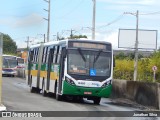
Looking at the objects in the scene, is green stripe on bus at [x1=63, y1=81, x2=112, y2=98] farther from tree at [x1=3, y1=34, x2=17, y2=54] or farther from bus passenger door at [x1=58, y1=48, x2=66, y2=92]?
tree at [x1=3, y1=34, x2=17, y2=54]

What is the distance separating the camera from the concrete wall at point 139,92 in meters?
24.3

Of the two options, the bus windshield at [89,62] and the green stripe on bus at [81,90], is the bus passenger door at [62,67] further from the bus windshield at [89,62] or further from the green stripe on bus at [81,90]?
the green stripe on bus at [81,90]

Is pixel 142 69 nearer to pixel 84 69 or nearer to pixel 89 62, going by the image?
pixel 89 62

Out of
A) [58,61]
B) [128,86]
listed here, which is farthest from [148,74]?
[58,61]

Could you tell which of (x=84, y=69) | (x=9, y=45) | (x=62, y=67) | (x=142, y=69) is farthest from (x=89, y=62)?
(x=9, y=45)

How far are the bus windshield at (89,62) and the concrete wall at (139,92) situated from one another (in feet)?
7.97

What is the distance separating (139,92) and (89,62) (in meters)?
4.17

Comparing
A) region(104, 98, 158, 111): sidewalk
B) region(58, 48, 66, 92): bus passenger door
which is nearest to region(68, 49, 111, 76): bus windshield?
region(58, 48, 66, 92): bus passenger door

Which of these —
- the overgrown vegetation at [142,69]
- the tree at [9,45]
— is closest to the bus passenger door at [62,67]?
the overgrown vegetation at [142,69]

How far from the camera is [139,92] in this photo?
1061 inches

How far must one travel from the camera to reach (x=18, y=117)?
618 inches

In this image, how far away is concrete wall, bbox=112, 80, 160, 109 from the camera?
24.3 meters

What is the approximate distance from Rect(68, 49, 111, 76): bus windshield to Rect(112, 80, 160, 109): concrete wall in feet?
7.97

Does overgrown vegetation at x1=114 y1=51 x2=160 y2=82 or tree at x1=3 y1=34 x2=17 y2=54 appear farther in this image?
tree at x1=3 y1=34 x2=17 y2=54
